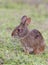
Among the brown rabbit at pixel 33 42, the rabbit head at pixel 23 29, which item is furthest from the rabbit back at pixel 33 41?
the rabbit head at pixel 23 29

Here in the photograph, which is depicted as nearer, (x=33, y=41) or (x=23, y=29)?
(x=33, y=41)

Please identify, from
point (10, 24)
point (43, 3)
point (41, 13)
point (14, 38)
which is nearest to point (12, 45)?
point (14, 38)

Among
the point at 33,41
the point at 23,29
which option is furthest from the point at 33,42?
the point at 23,29

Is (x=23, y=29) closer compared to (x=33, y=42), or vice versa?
(x=33, y=42)

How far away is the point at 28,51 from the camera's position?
808 centimetres

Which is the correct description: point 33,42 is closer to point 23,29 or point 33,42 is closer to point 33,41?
point 33,41

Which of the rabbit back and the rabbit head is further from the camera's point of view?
the rabbit head

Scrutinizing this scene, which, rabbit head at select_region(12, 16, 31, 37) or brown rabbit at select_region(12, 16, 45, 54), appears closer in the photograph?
brown rabbit at select_region(12, 16, 45, 54)

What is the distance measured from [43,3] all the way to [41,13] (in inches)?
146

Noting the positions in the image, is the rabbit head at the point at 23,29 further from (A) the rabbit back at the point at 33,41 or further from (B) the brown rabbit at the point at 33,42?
(A) the rabbit back at the point at 33,41

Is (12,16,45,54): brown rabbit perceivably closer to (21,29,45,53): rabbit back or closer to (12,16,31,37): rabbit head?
(21,29,45,53): rabbit back

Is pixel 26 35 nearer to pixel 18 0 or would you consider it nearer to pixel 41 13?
pixel 41 13

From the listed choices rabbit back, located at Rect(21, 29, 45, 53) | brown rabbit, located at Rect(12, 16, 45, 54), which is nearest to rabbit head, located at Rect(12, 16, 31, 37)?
brown rabbit, located at Rect(12, 16, 45, 54)

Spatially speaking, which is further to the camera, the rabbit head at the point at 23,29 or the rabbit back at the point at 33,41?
the rabbit head at the point at 23,29
